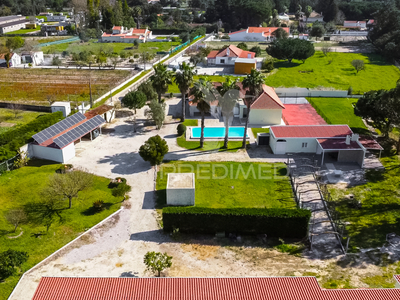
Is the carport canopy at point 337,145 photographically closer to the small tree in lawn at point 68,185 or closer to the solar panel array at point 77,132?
the small tree in lawn at point 68,185

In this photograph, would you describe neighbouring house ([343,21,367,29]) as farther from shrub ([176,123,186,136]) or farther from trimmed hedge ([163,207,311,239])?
trimmed hedge ([163,207,311,239])

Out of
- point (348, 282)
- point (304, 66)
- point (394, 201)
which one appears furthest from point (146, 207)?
point (304, 66)

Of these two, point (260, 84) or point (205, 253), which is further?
point (260, 84)

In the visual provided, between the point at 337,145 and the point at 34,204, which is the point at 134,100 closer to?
the point at 34,204

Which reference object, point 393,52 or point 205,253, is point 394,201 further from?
point 393,52

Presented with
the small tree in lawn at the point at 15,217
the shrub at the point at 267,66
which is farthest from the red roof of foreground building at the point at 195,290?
the shrub at the point at 267,66

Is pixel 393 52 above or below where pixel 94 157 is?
above

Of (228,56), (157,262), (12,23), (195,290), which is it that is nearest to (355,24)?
(228,56)
